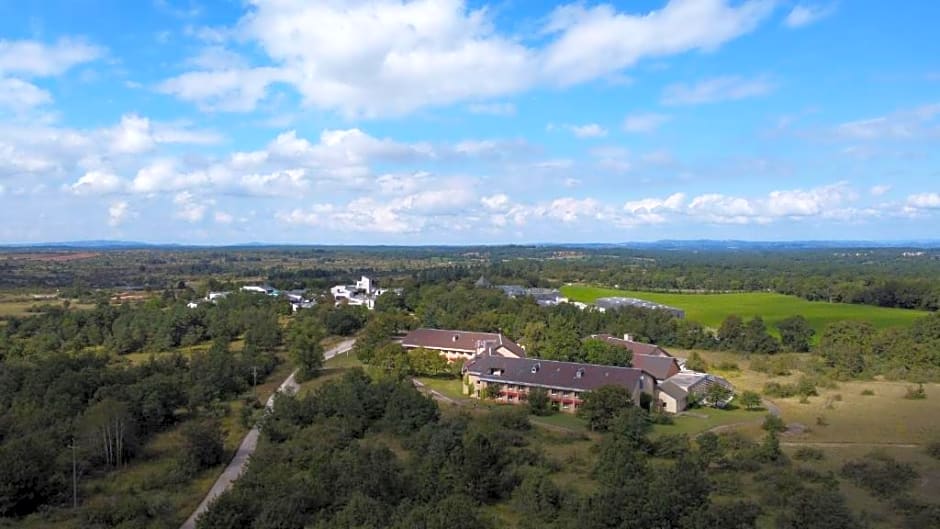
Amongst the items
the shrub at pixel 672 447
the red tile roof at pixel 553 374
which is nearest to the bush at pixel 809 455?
the shrub at pixel 672 447

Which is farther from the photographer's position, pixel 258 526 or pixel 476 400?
pixel 476 400

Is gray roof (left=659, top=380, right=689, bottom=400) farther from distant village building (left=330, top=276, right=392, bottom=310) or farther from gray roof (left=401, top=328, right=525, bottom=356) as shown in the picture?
distant village building (left=330, top=276, right=392, bottom=310)

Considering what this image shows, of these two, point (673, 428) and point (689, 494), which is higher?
point (689, 494)

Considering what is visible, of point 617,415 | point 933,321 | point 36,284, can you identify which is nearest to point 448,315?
point 617,415

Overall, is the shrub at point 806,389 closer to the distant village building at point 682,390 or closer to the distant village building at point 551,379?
the distant village building at point 682,390

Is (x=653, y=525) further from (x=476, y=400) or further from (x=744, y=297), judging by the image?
(x=744, y=297)

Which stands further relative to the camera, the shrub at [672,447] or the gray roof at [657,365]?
the gray roof at [657,365]

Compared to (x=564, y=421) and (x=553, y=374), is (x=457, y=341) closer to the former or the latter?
(x=553, y=374)
